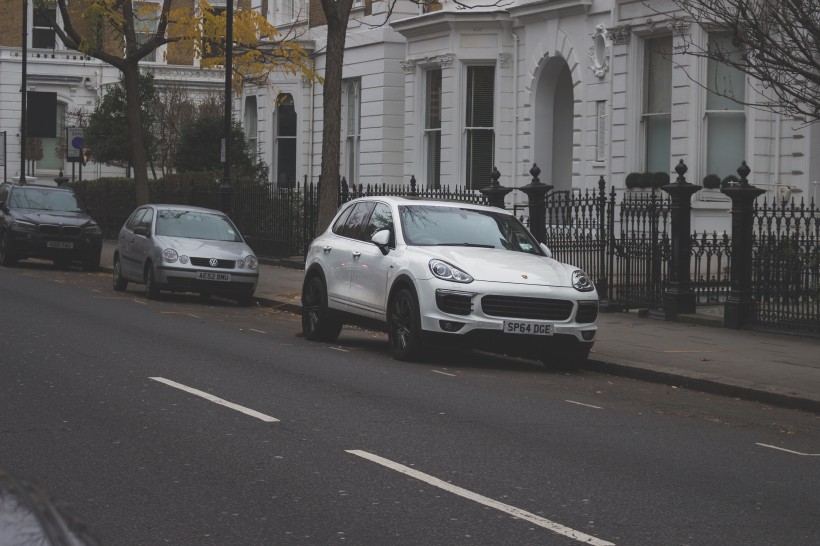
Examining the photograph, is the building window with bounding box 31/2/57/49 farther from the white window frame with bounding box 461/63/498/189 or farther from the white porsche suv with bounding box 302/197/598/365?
the white porsche suv with bounding box 302/197/598/365

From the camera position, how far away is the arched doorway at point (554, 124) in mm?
27812

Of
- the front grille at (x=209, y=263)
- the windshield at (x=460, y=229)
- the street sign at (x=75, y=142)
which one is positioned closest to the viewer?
the windshield at (x=460, y=229)

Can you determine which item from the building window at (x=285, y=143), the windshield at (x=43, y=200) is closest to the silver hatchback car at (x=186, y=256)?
the windshield at (x=43, y=200)

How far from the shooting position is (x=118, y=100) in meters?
53.3

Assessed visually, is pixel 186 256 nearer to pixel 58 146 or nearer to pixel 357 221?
pixel 357 221

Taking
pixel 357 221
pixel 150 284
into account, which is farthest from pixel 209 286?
pixel 357 221

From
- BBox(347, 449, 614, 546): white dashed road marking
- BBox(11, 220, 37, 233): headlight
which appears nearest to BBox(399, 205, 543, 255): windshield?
BBox(347, 449, 614, 546): white dashed road marking

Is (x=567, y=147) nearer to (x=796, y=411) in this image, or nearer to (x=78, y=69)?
(x=796, y=411)

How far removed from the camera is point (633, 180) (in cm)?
2422

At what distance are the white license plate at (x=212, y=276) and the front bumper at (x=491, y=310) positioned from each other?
8.44m

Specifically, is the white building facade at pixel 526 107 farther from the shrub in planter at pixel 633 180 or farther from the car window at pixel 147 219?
the car window at pixel 147 219

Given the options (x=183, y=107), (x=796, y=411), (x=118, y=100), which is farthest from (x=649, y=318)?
(x=183, y=107)

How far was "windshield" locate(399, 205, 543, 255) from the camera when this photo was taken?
1378 cm

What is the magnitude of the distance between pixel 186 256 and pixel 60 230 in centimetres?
757
